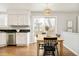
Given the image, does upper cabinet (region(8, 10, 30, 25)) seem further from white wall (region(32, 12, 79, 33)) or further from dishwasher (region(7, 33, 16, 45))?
white wall (region(32, 12, 79, 33))

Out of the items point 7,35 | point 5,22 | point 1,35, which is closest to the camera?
point 1,35

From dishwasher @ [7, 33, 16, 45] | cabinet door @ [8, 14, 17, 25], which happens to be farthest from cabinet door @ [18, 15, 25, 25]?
dishwasher @ [7, 33, 16, 45]

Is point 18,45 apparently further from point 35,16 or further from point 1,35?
point 35,16

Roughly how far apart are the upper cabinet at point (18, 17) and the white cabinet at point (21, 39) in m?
0.81

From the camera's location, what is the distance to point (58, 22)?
28.8 feet

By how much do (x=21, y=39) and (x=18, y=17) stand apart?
1.30 m

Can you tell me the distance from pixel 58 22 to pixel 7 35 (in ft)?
10.9

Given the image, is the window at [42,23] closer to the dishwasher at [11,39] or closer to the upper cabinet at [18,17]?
the upper cabinet at [18,17]

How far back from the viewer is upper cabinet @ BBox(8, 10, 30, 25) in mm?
7543

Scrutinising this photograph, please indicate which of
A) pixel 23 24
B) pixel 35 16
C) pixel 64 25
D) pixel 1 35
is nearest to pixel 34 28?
pixel 35 16

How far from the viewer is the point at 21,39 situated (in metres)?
7.09

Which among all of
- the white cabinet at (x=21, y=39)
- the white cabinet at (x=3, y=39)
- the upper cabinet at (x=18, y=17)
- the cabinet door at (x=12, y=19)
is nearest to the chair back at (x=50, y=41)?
the white cabinet at (x=21, y=39)

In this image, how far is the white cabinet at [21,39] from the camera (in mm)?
7066

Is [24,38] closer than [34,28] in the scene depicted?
Yes
